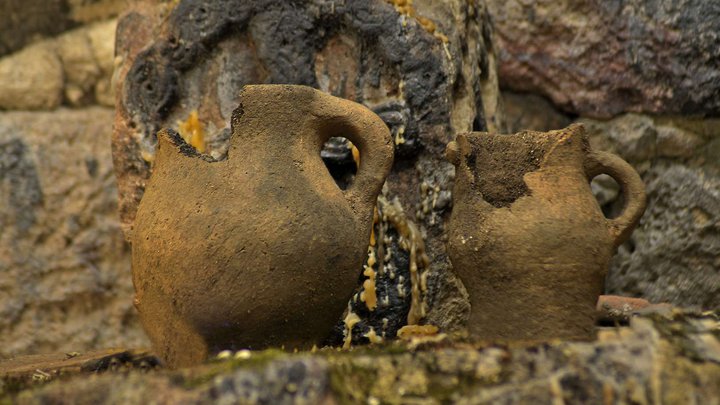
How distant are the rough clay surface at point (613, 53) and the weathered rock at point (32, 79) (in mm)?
1282

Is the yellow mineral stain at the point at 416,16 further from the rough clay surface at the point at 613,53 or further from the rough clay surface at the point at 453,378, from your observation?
the rough clay surface at the point at 453,378

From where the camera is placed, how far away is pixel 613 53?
2146 millimetres

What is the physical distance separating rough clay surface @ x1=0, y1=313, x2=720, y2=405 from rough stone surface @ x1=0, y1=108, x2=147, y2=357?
132 centimetres

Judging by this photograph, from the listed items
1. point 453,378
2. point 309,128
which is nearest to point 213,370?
point 453,378

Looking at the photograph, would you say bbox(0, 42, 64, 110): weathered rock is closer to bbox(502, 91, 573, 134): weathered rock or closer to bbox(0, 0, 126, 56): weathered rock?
bbox(0, 0, 126, 56): weathered rock

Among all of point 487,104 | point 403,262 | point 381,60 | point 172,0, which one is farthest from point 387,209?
point 172,0

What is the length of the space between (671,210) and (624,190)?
0.69 m

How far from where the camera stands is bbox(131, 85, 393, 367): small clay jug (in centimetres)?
124

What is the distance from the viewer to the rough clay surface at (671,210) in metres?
2.02


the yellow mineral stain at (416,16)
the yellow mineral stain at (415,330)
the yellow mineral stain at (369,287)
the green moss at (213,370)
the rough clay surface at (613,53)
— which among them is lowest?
the green moss at (213,370)

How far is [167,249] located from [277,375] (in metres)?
0.40

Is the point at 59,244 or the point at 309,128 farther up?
the point at 309,128

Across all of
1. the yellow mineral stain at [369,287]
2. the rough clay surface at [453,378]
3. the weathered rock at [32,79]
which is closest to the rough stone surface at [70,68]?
the weathered rock at [32,79]

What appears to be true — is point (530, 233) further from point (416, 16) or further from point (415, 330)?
point (416, 16)
